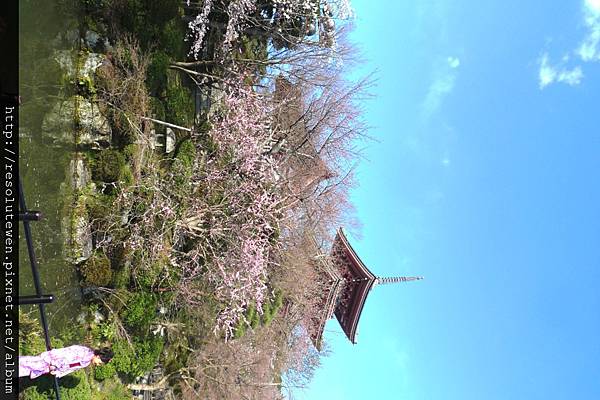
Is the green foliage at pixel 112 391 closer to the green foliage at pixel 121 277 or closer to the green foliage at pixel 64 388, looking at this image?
the green foliage at pixel 64 388

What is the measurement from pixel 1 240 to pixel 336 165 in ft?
44.6

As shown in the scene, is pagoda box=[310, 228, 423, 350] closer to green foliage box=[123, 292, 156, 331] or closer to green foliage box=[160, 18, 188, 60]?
green foliage box=[123, 292, 156, 331]

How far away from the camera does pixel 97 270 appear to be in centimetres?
1194

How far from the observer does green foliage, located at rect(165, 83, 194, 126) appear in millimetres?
14336

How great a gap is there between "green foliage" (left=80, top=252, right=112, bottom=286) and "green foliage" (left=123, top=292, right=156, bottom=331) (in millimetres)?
998

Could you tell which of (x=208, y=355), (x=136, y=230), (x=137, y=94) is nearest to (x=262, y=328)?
(x=208, y=355)

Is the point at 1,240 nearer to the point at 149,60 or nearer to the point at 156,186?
the point at 156,186

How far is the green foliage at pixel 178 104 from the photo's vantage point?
47.0ft

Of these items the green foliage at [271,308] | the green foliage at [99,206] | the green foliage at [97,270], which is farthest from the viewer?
the green foliage at [271,308]

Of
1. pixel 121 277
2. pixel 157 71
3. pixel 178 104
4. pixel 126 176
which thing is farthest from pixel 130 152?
pixel 121 277

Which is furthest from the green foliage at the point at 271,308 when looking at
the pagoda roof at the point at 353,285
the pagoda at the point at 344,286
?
the pagoda roof at the point at 353,285

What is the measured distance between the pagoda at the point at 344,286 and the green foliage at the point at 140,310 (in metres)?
9.51

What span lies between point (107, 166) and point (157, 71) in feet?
9.66

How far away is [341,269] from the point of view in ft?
76.5
